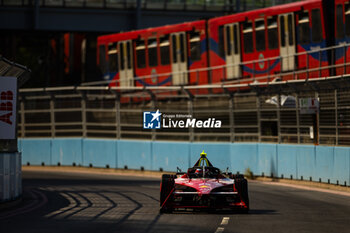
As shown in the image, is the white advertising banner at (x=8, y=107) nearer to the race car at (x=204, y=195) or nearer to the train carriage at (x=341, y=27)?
the race car at (x=204, y=195)

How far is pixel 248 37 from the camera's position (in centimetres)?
3444

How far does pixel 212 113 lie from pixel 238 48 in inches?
218

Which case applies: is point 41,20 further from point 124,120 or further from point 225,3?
A: point 124,120

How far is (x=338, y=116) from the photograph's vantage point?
24.2 metres

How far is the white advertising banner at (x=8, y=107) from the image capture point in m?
19.5

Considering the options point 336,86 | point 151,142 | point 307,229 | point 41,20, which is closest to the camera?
point 307,229

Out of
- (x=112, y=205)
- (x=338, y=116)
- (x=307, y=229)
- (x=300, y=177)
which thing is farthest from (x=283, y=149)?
(x=307, y=229)

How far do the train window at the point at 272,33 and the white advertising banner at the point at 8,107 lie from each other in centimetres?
1547

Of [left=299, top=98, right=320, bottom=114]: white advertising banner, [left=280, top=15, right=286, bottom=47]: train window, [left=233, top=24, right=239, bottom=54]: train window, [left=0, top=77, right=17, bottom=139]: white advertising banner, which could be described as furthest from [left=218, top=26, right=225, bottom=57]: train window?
[left=0, top=77, right=17, bottom=139]: white advertising banner

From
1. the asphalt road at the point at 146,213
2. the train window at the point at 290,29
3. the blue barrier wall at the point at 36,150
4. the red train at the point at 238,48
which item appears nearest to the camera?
the asphalt road at the point at 146,213

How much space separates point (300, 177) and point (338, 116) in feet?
9.72

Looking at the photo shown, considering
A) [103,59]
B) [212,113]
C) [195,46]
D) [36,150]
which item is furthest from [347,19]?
[103,59]

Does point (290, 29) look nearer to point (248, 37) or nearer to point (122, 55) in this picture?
point (248, 37)

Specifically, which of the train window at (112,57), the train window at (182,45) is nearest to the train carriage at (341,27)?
A: the train window at (182,45)
